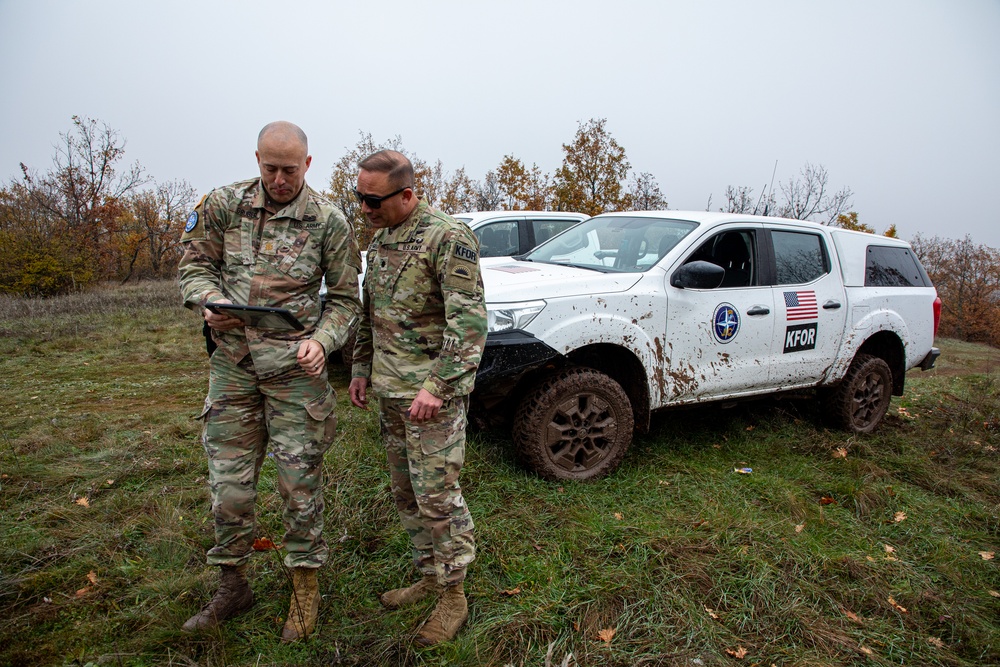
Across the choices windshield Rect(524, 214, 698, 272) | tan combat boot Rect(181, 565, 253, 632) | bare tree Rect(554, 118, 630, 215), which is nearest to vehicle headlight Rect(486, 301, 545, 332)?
windshield Rect(524, 214, 698, 272)

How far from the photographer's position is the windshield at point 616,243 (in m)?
4.27

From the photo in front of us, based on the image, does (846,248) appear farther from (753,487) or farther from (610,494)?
(610,494)

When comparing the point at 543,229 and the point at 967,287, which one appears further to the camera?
the point at 967,287

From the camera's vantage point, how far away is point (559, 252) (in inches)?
188

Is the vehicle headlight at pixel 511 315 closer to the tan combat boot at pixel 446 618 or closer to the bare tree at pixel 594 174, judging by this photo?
the tan combat boot at pixel 446 618

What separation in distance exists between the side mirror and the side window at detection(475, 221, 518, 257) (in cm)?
344

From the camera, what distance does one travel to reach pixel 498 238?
7.38 meters

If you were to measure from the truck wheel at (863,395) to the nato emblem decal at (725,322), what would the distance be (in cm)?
157

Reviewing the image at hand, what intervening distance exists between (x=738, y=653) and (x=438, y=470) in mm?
1434

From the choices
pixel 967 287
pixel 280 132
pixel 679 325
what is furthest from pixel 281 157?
pixel 967 287

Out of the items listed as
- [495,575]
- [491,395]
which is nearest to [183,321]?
[491,395]

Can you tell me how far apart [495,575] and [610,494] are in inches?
44.0

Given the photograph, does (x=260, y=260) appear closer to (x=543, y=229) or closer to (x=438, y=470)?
(x=438, y=470)

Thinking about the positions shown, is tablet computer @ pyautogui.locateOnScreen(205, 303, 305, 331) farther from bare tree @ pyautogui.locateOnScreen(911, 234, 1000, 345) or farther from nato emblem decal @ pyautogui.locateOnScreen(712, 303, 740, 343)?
bare tree @ pyautogui.locateOnScreen(911, 234, 1000, 345)
